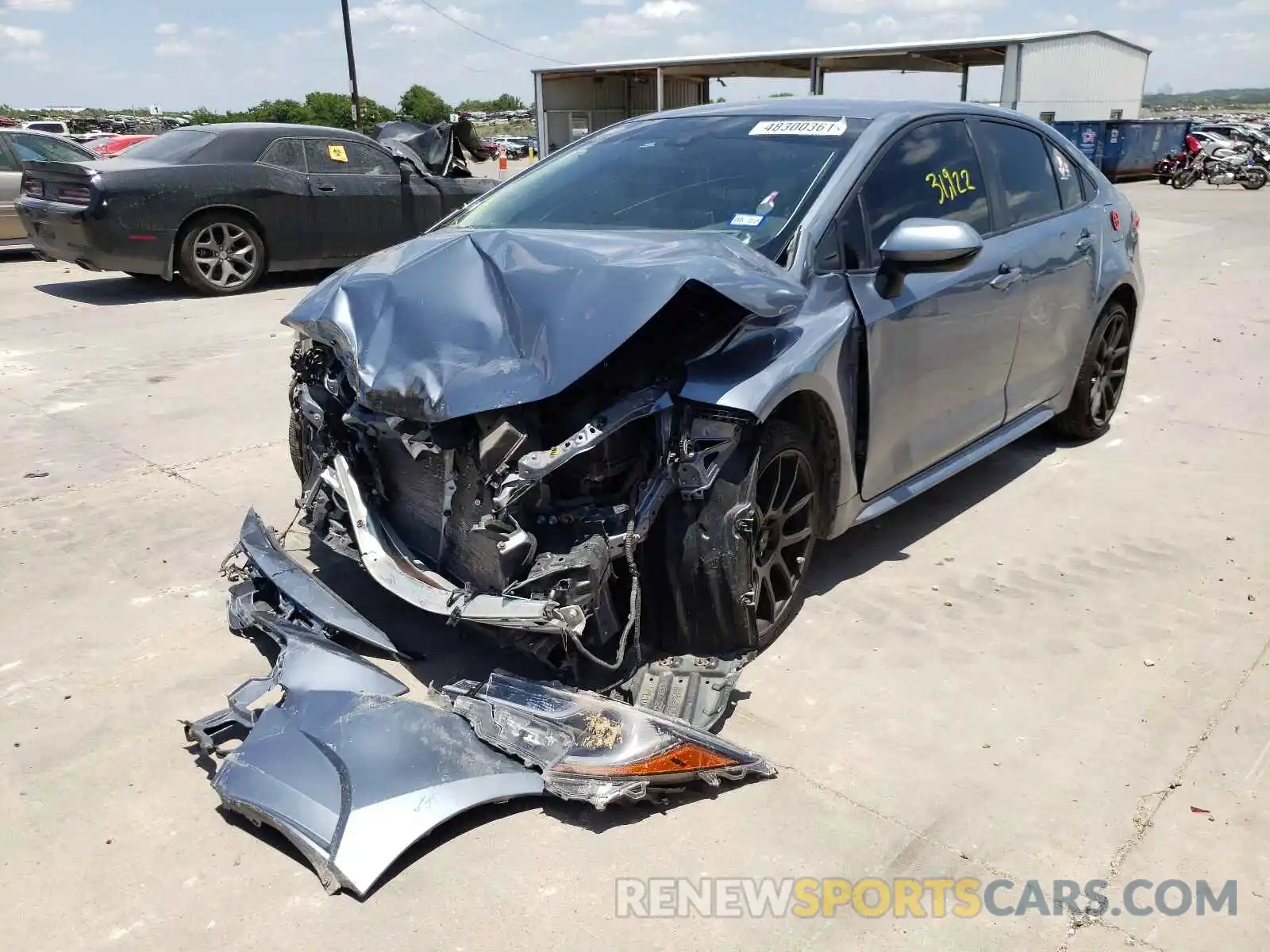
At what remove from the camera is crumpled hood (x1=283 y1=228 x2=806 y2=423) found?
2.88 meters

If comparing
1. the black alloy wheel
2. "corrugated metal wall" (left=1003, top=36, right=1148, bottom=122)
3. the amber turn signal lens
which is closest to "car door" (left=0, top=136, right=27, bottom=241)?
the black alloy wheel

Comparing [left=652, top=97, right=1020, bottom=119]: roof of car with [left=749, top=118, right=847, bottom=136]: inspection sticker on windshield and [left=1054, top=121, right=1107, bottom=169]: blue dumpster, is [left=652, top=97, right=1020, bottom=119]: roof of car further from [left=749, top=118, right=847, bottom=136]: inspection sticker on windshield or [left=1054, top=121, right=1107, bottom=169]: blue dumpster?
[left=1054, top=121, right=1107, bottom=169]: blue dumpster

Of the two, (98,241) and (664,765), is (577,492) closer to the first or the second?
(664,765)

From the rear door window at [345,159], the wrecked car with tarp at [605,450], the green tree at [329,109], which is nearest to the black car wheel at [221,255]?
the rear door window at [345,159]

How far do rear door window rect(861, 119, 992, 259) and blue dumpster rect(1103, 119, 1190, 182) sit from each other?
27.3 meters

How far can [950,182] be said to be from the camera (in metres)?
4.18

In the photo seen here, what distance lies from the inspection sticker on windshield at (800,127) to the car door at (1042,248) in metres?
0.84

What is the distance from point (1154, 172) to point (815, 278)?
31.6m

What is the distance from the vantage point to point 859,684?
3.37 meters

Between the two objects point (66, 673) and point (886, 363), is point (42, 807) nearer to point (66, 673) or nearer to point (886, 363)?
point (66, 673)

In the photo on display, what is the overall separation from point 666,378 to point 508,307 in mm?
506

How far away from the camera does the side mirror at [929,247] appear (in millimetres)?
3459

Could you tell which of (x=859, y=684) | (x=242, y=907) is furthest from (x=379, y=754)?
(x=859, y=684)

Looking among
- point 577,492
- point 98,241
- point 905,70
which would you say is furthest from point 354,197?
point 905,70
